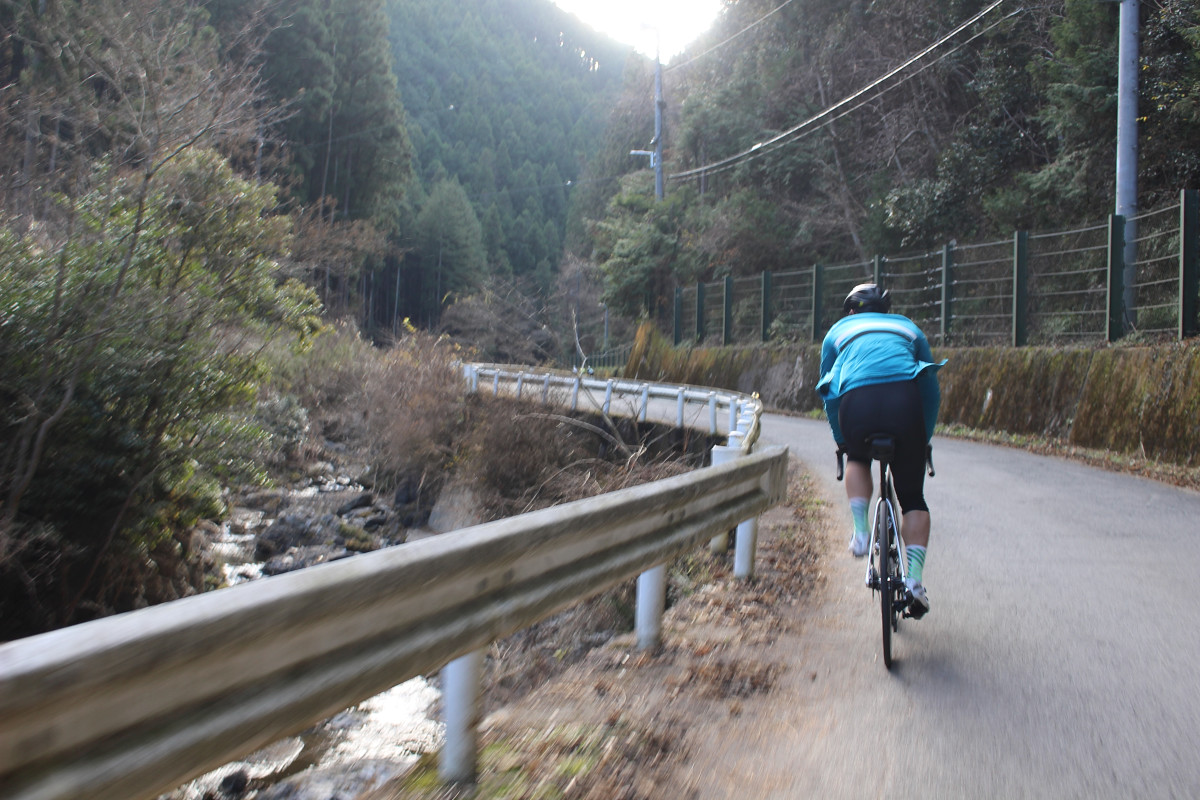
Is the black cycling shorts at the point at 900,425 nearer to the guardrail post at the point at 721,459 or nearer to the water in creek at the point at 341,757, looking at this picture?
the guardrail post at the point at 721,459

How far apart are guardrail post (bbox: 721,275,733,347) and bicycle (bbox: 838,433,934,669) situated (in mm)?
27812

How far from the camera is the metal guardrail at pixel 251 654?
73.5 inches

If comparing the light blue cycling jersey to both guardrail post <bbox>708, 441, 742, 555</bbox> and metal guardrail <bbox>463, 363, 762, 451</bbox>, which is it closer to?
guardrail post <bbox>708, 441, 742, 555</bbox>

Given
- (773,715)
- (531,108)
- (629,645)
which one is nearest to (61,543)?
(629,645)

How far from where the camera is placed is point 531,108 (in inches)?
5118

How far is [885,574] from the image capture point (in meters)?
4.62

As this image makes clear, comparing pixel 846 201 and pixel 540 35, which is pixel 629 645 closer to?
pixel 846 201

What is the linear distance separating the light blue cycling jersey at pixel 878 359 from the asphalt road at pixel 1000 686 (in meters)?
Result: 1.17

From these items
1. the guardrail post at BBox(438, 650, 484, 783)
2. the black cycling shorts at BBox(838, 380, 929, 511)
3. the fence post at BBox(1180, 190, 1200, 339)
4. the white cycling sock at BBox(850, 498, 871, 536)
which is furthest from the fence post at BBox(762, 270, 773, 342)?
the guardrail post at BBox(438, 650, 484, 783)

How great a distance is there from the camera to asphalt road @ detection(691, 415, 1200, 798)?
342 centimetres

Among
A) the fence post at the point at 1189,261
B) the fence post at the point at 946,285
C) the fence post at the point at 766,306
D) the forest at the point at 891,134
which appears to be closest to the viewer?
the fence post at the point at 1189,261

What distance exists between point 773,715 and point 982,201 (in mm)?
22627

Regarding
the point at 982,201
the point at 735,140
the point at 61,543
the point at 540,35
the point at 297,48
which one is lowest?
the point at 61,543

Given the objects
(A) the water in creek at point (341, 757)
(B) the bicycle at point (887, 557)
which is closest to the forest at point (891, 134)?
(B) the bicycle at point (887, 557)
